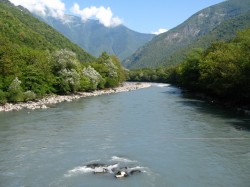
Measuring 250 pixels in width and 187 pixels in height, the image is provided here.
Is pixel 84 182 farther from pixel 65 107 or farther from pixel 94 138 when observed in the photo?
pixel 65 107

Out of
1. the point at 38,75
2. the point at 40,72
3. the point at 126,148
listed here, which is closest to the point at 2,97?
the point at 38,75

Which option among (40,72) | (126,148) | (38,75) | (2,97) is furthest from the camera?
(40,72)

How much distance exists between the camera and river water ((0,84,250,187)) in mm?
29062

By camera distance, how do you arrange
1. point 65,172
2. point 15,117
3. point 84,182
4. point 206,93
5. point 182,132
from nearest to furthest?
point 84,182 → point 65,172 → point 182,132 → point 15,117 → point 206,93

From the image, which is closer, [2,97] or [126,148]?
[126,148]

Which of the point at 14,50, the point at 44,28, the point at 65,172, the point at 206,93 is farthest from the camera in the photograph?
the point at 44,28

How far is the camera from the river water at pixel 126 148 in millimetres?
29062

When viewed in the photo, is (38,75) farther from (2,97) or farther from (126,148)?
(126,148)

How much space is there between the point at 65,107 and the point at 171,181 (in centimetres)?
4287

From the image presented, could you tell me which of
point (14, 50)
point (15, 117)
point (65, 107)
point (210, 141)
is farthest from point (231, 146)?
point (14, 50)

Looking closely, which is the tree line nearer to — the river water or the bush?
the bush

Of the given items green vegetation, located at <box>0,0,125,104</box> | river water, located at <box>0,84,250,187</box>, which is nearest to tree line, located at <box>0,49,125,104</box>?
green vegetation, located at <box>0,0,125,104</box>

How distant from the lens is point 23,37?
12925 cm

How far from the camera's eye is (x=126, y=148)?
3809 cm
